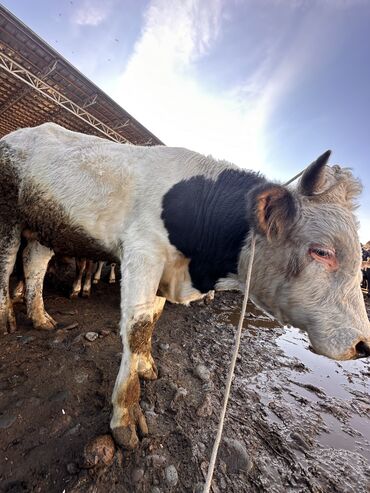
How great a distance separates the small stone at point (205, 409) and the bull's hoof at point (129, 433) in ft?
1.84

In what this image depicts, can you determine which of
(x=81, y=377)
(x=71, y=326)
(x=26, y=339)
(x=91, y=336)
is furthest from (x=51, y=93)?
(x=81, y=377)

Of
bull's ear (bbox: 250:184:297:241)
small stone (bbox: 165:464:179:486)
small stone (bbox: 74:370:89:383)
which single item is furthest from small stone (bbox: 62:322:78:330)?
bull's ear (bbox: 250:184:297:241)

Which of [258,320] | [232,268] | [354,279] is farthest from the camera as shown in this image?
[258,320]

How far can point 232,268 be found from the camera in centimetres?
251

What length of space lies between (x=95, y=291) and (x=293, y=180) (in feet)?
18.0

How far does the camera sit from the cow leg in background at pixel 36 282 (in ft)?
12.7

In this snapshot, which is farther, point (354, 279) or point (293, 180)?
point (293, 180)

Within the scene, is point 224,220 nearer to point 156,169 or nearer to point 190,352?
point 156,169

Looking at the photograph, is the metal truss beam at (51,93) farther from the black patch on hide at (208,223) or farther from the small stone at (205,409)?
the small stone at (205,409)

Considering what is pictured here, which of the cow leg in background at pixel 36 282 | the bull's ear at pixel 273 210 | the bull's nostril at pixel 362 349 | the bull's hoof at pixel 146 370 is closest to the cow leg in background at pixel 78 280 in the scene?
the cow leg in background at pixel 36 282

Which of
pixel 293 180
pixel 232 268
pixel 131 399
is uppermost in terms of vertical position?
pixel 293 180

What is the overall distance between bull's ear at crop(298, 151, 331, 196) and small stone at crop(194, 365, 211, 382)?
2279 mm

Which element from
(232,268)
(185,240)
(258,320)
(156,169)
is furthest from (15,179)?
(258,320)

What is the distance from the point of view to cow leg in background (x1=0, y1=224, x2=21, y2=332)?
361 centimetres
